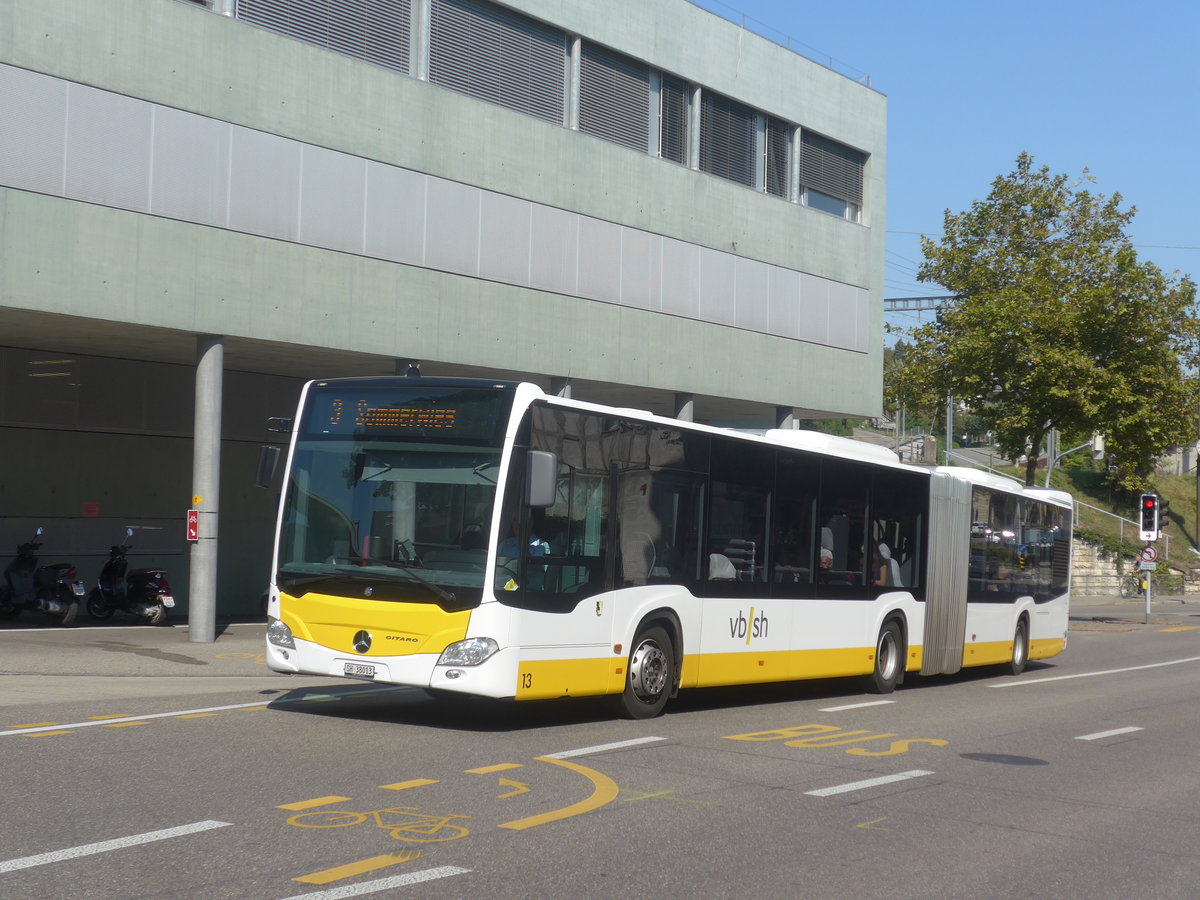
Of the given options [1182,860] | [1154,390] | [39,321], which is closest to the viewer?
[1182,860]

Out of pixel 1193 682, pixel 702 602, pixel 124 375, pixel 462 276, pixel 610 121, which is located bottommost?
pixel 1193 682

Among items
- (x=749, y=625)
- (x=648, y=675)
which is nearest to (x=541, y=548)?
(x=648, y=675)

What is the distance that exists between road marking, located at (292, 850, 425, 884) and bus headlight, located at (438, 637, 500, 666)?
4.21m

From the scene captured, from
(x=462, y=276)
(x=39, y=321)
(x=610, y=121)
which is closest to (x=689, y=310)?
(x=610, y=121)

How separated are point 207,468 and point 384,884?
1595 cm

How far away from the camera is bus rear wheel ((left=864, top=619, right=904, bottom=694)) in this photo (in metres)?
17.4

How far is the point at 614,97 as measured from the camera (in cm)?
2889

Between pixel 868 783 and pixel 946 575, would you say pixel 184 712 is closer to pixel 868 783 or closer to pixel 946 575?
pixel 868 783

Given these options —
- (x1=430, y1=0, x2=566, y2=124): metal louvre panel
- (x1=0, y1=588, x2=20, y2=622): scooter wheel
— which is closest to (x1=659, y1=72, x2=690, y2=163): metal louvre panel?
(x1=430, y1=0, x2=566, y2=124): metal louvre panel

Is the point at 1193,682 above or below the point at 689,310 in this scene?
below

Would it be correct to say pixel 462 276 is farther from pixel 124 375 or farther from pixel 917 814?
pixel 917 814

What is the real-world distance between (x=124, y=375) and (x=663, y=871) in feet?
69.2

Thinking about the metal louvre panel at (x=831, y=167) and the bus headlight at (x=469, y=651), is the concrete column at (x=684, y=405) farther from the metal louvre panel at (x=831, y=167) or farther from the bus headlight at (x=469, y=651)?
the bus headlight at (x=469, y=651)

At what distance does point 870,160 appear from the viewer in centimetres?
3612
